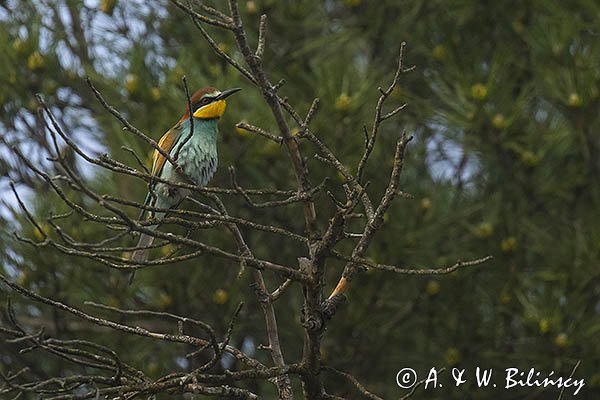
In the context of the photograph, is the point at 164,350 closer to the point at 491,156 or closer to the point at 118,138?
the point at 118,138

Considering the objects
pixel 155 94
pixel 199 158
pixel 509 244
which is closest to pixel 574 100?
pixel 509 244

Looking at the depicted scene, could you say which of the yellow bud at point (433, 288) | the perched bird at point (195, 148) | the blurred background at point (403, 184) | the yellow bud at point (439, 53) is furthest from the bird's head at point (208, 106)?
the yellow bud at point (439, 53)

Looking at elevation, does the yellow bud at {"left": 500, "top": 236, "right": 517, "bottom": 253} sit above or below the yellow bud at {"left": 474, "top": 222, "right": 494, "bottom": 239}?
below

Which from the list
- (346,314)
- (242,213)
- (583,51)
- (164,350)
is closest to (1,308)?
(164,350)

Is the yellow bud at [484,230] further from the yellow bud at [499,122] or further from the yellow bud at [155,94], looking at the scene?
the yellow bud at [155,94]

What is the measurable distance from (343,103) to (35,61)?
132 cm

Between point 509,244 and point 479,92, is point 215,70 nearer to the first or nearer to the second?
point 479,92

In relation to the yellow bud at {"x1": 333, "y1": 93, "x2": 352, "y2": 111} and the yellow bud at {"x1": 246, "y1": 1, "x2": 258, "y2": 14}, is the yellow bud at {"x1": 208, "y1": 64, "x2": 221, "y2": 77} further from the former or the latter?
the yellow bud at {"x1": 333, "y1": 93, "x2": 352, "y2": 111}

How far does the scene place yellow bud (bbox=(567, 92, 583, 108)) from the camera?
3922 mm

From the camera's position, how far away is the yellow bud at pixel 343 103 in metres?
3.93

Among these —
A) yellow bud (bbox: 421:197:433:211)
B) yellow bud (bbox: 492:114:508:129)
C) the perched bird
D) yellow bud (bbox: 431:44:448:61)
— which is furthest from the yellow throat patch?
yellow bud (bbox: 431:44:448:61)

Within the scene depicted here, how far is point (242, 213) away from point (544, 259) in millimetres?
1258

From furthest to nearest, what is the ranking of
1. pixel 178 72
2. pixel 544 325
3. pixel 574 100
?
pixel 178 72 → pixel 574 100 → pixel 544 325

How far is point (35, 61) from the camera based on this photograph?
4.26m
